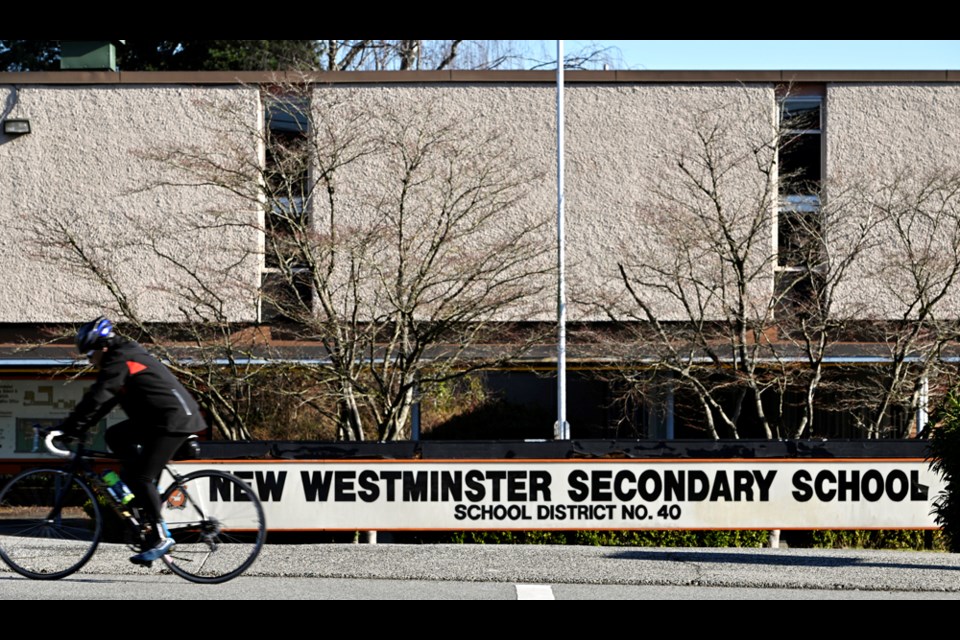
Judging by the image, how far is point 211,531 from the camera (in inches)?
343

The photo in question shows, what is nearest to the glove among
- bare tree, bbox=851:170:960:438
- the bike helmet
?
the bike helmet

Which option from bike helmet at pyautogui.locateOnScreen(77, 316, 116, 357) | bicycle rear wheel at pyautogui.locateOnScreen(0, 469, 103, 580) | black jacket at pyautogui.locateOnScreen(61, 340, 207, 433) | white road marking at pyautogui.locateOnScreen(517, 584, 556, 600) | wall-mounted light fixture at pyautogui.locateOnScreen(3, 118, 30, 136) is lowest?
white road marking at pyautogui.locateOnScreen(517, 584, 556, 600)

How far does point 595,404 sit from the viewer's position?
29.1 m

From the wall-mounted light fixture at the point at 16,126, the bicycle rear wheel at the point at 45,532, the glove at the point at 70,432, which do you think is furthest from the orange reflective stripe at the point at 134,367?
the wall-mounted light fixture at the point at 16,126

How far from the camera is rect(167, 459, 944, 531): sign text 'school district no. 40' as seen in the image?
14789 mm

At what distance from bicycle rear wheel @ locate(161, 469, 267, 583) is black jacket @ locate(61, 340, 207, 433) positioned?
0.47m

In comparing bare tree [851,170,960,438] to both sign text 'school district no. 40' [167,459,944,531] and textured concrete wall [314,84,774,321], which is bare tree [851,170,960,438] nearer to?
textured concrete wall [314,84,774,321]

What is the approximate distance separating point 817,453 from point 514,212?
10158 mm

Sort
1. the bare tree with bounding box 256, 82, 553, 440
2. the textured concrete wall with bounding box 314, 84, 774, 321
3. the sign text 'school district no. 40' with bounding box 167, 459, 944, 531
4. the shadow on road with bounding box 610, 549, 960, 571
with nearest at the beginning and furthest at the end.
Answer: the shadow on road with bounding box 610, 549, 960, 571, the sign text 'school district no. 40' with bounding box 167, 459, 944, 531, the bare tree with bounding box 256, 82, 553, 440, the textured concrete wall with bounding box 314, 84, 774, 321

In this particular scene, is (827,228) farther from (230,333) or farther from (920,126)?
(230,333)

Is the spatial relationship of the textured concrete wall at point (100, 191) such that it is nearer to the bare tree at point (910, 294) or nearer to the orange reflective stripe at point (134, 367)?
the bare tree at point (910, 294)

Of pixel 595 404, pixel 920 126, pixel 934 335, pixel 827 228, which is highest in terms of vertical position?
pixel 920 126

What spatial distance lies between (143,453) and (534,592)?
2982 millimetres
